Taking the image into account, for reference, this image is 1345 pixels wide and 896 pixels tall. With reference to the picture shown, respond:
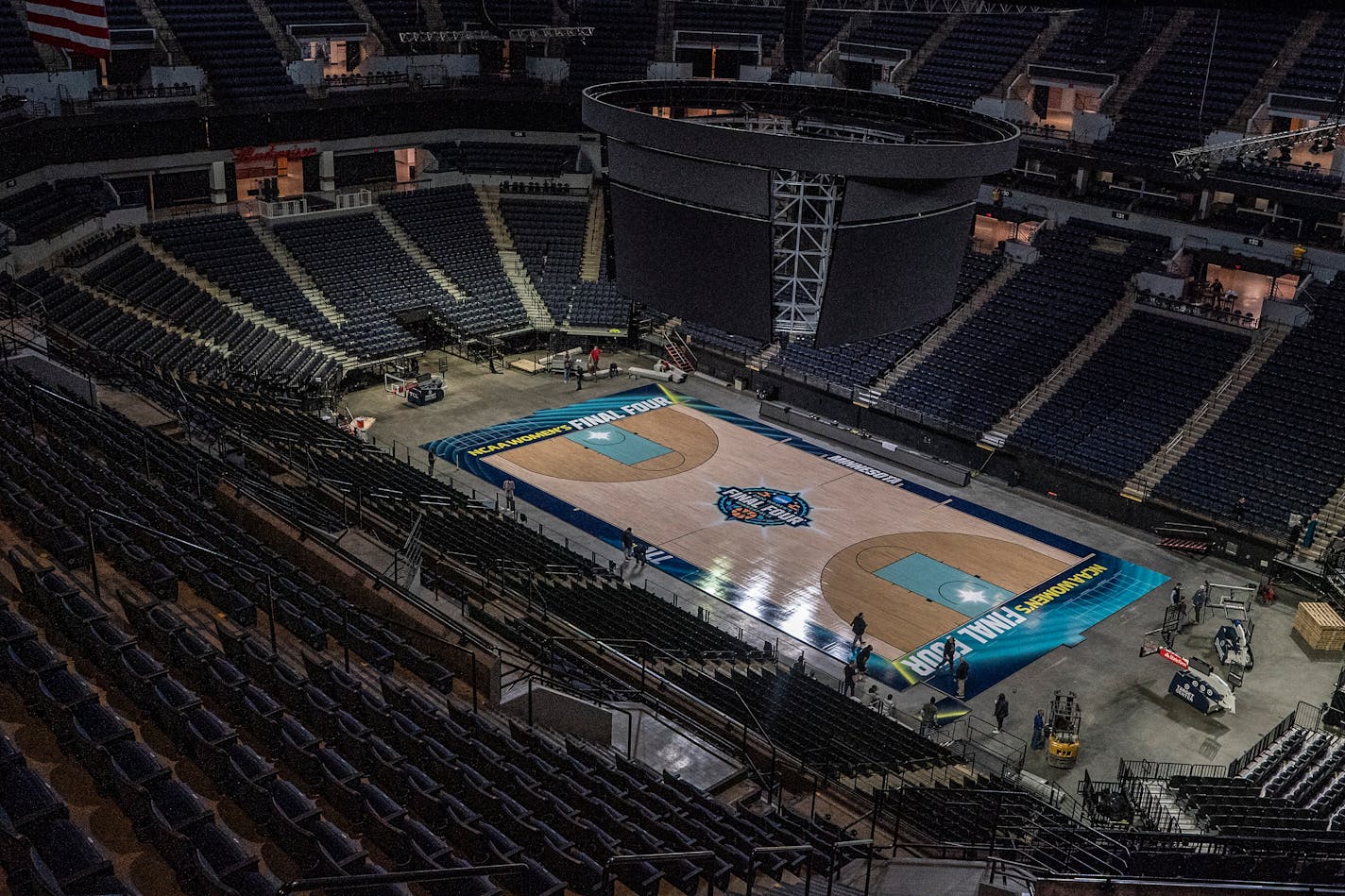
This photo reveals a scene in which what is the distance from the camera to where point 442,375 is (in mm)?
42312

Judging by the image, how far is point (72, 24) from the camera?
1282 inches

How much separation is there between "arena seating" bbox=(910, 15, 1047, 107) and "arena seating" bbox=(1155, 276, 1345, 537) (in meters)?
14.3

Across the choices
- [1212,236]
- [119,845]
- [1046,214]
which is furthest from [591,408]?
[119,845]

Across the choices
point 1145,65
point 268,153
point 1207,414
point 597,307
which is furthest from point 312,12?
point 1207,414

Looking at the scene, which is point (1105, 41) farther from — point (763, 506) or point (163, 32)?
point (163, 32)

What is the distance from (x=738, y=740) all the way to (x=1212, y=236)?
87.9ft

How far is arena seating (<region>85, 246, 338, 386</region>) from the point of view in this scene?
126ft

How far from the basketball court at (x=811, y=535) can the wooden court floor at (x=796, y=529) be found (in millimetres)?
51

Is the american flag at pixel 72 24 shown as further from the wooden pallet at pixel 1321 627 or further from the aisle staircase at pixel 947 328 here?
the wooden pallet at pixel 1321 627

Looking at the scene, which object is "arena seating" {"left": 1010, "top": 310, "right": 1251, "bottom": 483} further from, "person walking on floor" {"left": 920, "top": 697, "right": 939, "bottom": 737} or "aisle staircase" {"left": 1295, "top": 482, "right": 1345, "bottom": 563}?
"person walking on floor" {"left": 920, "top": 697, "right": 939, "bottom": 737}

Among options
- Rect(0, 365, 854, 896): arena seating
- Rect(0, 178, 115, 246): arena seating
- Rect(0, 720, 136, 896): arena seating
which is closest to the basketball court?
Rect(0, 365, 854, 896): arena seating

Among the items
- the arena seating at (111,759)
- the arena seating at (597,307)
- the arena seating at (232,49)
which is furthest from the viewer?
the arena seating at (597,307)

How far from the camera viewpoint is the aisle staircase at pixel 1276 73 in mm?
39219

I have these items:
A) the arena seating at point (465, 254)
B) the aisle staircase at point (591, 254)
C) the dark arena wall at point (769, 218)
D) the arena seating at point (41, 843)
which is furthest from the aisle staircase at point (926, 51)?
the arena seating at point (41, 843)
